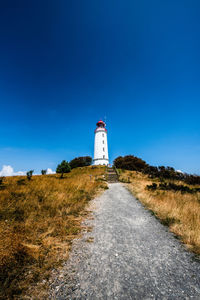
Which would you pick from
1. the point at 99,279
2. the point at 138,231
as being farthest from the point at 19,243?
the point at 138,231

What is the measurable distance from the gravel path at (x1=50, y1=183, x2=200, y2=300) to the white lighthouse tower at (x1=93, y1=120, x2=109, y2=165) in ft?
137

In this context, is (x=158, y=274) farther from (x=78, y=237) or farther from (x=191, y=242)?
(x=78, y=237)

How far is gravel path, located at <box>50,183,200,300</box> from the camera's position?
1.98 m

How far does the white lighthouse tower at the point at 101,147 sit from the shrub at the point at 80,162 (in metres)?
6.95

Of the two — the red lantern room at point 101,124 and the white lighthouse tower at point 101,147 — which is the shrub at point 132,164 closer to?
the white lighthouse tower at point 101,147

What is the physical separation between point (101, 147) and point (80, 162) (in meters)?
11.6

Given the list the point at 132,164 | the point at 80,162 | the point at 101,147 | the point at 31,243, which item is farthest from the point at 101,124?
the point at 31,243

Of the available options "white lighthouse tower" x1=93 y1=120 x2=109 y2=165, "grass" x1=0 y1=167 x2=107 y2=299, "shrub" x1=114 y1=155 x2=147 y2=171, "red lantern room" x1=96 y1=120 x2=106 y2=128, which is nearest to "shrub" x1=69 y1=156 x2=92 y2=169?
"white lighthouse tower" x1=93 y1=120 x2=109 y2=165

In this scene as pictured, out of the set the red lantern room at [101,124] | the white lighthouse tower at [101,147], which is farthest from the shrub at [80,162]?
the red lantern room at [101,124]

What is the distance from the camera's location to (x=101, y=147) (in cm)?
4797

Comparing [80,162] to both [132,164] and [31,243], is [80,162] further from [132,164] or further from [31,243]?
[31,243]

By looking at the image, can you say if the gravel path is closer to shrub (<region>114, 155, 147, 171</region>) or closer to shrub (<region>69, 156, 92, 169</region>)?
shrub (<region>114, 155, 147, 171</region>)

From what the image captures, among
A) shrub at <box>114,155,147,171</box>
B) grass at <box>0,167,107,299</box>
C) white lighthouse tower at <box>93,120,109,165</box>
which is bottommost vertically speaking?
grass at <box>0,167,107,299</box>

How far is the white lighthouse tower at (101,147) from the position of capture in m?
46.3
